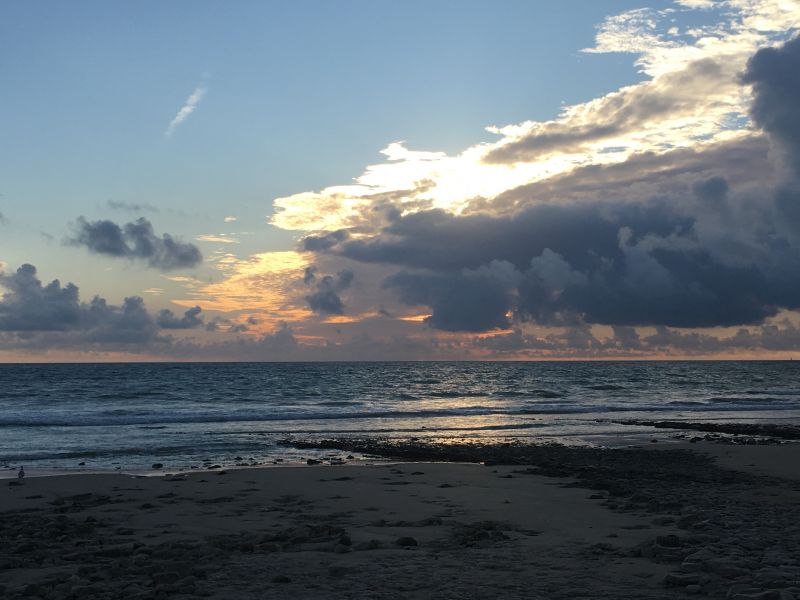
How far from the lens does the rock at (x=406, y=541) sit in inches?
416

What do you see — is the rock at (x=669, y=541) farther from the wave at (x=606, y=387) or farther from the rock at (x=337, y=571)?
the wave at (x=606, y=387)

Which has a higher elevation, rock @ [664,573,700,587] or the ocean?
rock @ [664,573,700,587]

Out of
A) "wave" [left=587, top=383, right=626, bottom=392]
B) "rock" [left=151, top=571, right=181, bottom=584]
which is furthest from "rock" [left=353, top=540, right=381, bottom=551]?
"wave" [left=587, top=383, right=626, bottom=392]

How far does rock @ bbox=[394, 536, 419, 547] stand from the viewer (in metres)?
10.6

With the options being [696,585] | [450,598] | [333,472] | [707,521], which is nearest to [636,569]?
[696,585]

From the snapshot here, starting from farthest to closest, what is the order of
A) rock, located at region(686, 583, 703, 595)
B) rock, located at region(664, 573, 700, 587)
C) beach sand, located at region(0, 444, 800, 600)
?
beach sand, located at region(0, 444, 800, 600), rock, located at region(664, 573, 700, 587), rock, located at region(686, 583, 703, 595)

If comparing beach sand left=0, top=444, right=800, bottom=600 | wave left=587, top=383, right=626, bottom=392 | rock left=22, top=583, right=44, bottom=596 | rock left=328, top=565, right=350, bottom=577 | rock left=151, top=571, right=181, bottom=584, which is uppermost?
rock left=22, top=583, right=44, bottom=596

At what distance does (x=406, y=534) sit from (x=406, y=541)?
0.90 meters

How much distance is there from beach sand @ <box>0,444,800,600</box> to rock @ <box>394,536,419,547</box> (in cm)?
2

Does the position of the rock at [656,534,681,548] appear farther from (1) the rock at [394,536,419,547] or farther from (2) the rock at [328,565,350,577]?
(2) the rock at [328,565,350,577]

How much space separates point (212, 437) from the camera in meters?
33.4

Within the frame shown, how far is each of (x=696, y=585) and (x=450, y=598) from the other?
9.06 ft

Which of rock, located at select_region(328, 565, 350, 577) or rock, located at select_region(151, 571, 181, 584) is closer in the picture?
rock, located at select_region(151, 571, 181, 584)

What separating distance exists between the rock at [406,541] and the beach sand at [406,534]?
0.06ft
